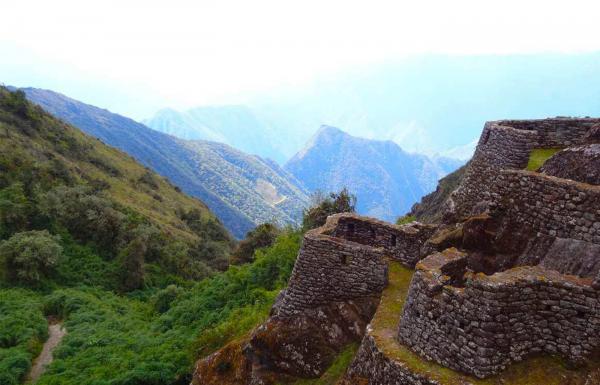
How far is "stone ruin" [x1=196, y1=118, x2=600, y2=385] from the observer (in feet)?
29.0

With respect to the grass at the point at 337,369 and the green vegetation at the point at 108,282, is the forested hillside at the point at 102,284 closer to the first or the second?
the green vegetation at the point at 108,282

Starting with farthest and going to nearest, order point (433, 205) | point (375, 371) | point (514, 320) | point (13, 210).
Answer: point (433, 205)
point (13, 210)
point (375, 371)
point (514, 320)

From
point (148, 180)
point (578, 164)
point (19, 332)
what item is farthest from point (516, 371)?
point (148, 180)

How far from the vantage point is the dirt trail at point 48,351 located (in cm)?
2670

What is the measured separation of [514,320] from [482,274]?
3.10 feet

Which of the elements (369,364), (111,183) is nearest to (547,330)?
(369,364)

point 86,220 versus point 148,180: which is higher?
point 86,220

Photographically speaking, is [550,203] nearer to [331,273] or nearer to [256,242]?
[331,273]

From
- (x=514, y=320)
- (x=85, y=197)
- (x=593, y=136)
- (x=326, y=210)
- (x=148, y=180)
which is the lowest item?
(x=148, y=180)

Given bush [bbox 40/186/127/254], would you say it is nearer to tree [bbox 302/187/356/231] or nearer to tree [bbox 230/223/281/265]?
tree [bbox 230/223/281/265]

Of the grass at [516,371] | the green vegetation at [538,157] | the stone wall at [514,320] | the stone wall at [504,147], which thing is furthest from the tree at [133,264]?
the stone wall at [514,320]

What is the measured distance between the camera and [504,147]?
15.0 meters

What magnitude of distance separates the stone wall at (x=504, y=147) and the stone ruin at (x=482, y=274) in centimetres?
4

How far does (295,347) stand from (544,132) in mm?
10424
